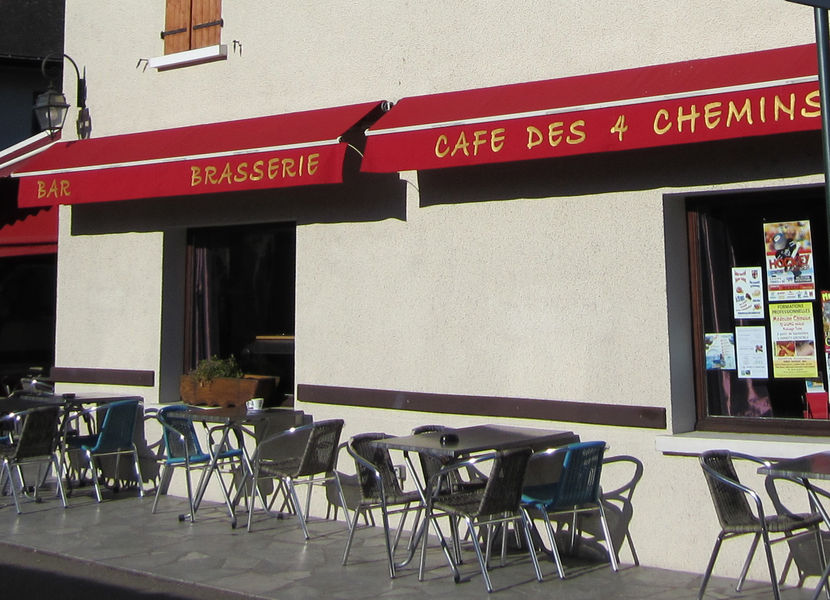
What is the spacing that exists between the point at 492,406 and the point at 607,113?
7.94 ft

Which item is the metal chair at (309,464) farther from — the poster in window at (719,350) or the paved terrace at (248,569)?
the poster in window at (719,350)

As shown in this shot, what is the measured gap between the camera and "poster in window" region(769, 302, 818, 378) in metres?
6.72

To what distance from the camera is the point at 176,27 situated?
989cm

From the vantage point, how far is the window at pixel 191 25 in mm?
9633

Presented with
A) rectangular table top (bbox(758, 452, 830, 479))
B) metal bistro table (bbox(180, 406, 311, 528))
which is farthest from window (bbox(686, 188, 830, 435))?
metal bistro table (bbox(180, 406, 311, 528))

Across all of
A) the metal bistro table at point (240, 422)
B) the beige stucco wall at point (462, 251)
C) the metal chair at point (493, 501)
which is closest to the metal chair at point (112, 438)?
the beige stucco wall at point (462, 251)

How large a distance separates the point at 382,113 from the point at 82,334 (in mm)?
4240

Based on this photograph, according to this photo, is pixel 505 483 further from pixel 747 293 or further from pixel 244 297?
pixel 244 297

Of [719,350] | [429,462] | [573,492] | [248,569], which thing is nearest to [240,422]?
[248,569]

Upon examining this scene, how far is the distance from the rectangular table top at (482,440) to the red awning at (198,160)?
226 cm

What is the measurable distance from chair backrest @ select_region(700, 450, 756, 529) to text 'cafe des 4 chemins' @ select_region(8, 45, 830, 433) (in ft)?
2.93

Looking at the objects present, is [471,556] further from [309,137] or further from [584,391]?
[309,137]

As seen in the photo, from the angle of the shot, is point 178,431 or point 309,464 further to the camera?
point 178,431

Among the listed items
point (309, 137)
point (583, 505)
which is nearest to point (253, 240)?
point (309, 137)
